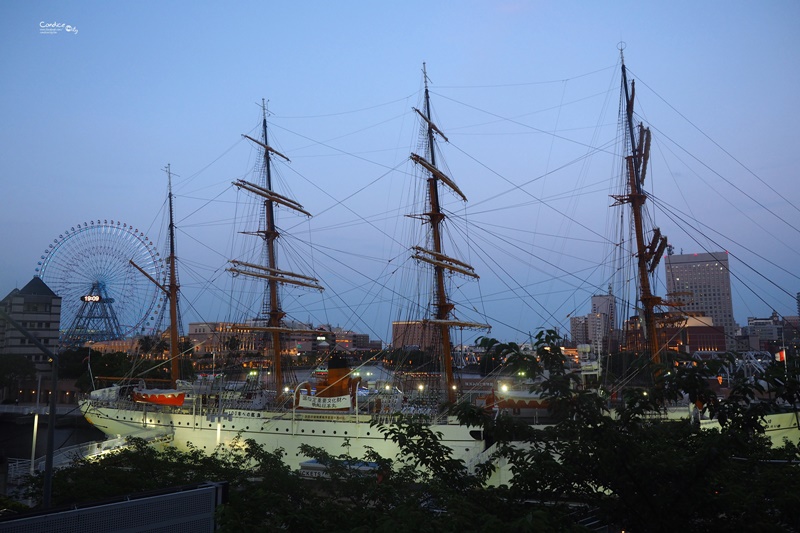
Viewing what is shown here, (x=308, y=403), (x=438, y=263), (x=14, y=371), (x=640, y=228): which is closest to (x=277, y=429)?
(x=308, y=403)

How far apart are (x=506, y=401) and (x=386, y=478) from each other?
582 inches

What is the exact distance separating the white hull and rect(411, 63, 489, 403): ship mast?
5.37 metres

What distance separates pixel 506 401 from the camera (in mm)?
26062

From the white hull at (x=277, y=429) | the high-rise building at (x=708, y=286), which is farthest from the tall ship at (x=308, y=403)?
the high-rise building at (x=708, y=286)

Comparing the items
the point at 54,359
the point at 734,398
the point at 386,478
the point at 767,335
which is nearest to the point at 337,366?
the point at 386,478

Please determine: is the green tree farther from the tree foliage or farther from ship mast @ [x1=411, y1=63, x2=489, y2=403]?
the tree foliage

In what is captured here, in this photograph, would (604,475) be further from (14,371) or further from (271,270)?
(14,371)

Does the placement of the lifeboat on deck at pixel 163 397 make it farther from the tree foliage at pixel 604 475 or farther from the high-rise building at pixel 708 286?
the high-rise building at pixel 708 286

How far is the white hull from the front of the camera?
84.5 feet

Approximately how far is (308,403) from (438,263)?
402 inches

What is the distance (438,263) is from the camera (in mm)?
33000

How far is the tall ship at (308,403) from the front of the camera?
27.0 metres

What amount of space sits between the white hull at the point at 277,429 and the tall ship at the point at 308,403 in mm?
47

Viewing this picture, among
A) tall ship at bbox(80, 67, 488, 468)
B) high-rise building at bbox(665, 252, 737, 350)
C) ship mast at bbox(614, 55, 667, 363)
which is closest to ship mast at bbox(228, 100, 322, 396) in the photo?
tall ship at bbox(80, 67, 488, 468)
